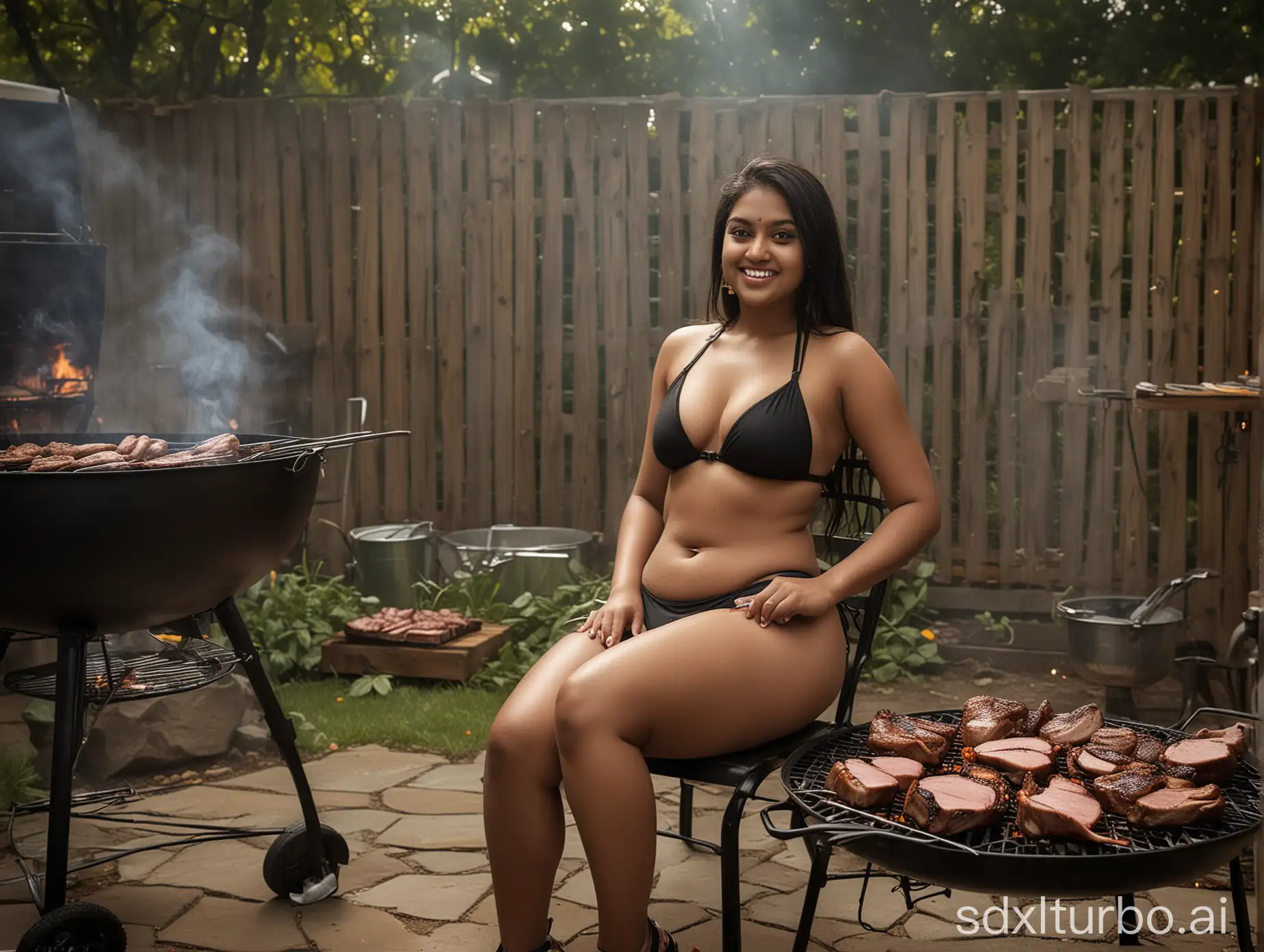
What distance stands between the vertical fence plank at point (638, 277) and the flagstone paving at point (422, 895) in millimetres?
2457

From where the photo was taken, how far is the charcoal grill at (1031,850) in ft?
6.16

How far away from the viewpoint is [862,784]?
2100 millimetres

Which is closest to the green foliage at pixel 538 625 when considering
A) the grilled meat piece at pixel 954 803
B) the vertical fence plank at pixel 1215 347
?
the vertical fence plank at pixel 1215 347

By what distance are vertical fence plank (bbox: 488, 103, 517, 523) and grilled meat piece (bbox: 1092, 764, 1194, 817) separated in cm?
439

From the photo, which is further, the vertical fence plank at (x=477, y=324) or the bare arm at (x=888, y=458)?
the vertical fence plank at (x=477, y=324)

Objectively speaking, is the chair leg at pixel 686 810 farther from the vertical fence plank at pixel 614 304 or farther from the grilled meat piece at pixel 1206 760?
the vertical fence plank at pixel 614 304

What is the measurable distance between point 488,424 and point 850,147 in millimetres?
2240

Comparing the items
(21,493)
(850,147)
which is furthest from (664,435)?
(850,147)

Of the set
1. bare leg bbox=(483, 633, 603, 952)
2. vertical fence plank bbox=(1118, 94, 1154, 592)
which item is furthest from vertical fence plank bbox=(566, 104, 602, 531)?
bare leg bbox=(483, 633, 603, 952)

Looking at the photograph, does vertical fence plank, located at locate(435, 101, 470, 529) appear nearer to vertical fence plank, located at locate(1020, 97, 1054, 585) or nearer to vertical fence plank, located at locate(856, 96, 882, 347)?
vertical fence plank, located at locate(856, 96, 882, 347)

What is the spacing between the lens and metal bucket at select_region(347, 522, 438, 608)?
230 inches

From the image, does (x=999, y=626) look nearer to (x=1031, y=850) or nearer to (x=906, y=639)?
(x=906, y=639)

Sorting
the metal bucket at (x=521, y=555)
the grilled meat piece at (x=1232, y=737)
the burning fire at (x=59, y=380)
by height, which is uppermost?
the burning fire at (x=59, y=380)

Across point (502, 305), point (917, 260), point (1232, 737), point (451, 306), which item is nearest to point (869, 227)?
point (917, 260)
